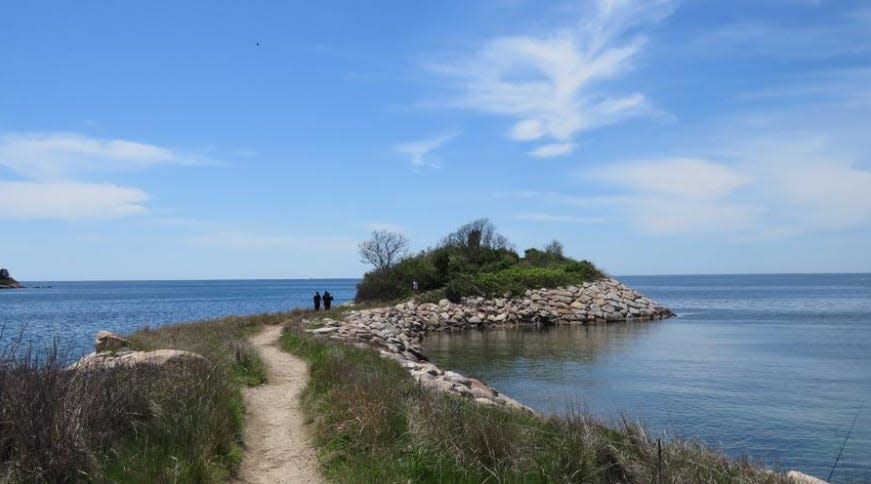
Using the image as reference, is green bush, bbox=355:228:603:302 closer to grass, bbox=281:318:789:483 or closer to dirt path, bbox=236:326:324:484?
dirt path, bbox=236:326:324:484

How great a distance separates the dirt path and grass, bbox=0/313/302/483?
1.03 ft

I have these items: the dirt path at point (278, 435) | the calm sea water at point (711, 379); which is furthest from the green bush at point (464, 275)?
the dirt path at point (278, 435)

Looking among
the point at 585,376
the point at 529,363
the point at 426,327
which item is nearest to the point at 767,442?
the point at 585,376

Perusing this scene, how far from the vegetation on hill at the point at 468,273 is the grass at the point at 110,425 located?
3729 cm

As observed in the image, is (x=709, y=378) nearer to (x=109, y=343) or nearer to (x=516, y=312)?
(x=109, y=343)

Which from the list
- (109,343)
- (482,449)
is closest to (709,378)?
(482,449)

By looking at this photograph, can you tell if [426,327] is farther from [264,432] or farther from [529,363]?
[264,432]

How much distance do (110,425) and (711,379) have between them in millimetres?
20030

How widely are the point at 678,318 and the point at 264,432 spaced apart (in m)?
46.8

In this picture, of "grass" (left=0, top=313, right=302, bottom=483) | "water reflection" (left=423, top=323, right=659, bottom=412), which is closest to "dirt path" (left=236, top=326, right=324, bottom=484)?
"grass" (left=0, top=313, right=302, bottom=483)

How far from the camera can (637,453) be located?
8.49m

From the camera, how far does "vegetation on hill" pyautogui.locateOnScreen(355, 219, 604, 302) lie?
48.1 m

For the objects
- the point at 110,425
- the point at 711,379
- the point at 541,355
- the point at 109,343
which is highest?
the point at 109,343

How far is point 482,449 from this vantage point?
8.05 m
